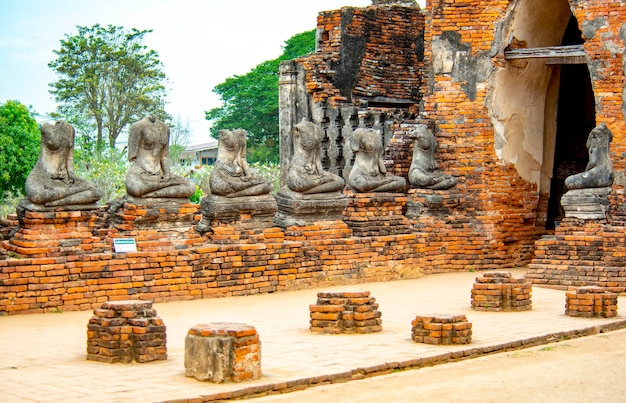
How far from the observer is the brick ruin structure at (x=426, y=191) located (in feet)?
37.7

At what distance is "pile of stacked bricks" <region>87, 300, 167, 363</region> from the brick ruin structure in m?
2.74

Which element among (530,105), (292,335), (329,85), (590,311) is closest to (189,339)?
(292,335)

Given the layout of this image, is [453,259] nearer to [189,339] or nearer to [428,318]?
[428,318]

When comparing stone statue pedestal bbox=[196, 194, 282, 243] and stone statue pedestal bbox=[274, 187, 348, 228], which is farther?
stone statue pedestal bbox=[274, 187, 348, 228]

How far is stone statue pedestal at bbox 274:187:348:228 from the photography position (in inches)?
535

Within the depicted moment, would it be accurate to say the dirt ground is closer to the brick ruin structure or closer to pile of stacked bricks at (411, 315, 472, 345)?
pile of stacked bricks at (411, 315, 472, 345)

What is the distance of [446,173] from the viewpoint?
53.8 ft

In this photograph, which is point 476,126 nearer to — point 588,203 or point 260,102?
point 588,203

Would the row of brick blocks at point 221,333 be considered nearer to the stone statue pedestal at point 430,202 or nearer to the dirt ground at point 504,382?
the dirt ground at point 504,382

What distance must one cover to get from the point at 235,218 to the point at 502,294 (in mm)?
3352

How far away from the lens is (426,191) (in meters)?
16.0

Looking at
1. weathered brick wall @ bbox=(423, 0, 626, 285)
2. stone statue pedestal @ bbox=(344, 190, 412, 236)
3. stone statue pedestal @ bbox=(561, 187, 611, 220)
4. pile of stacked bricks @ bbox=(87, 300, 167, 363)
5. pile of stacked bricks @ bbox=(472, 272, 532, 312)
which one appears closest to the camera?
pile of stacked bricks @ bbox=(87, 300, 167, 363)

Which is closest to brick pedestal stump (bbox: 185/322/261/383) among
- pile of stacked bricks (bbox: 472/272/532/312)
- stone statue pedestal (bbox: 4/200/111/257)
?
stone statue pedestal (bbox: 4/200/111/257)

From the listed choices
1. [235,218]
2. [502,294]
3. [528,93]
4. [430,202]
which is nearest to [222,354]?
[502,294]
